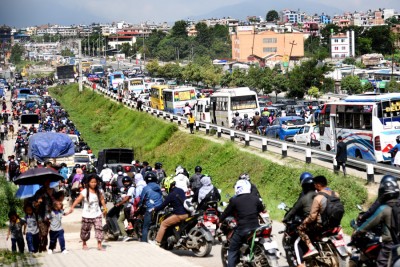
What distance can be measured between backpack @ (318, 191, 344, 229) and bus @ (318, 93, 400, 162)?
42.3 feet

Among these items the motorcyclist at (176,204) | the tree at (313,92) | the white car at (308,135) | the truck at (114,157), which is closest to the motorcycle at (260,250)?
the motorcyclist at (176,204)

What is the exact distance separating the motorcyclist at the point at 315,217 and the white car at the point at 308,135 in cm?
1830

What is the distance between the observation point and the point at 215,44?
167m

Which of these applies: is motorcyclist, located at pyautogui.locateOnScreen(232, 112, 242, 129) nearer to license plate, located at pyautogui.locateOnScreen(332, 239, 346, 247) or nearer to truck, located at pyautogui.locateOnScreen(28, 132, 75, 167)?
truck, located at pyautogui.locateOnScreen(28, 132, 75, 167)

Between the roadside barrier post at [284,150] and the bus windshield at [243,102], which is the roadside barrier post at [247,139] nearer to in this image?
the roadside barrier post at [284,150]

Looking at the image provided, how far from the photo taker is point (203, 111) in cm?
4541

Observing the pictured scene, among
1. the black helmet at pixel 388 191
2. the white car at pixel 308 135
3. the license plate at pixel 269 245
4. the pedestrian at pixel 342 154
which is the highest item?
the black helmet at pixel 388 191

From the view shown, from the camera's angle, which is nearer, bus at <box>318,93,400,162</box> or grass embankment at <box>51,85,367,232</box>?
grass embankment at <box>51,85,367,232</box>

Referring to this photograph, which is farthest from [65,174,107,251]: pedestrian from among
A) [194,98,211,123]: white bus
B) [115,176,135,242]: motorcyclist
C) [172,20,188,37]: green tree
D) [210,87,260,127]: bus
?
[172,20,188,37]: green tree

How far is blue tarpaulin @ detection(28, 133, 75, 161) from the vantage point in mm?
28672

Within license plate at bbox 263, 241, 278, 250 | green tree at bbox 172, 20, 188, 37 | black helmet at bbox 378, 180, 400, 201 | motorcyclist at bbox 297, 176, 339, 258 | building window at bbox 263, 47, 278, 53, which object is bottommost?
license plate at bbox 263, 241, 278, 250

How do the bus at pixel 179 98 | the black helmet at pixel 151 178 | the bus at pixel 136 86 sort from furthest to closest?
the bus at pixel 136 86 < the bus at pixel 179 98 < the black helmet at pixel 151 178

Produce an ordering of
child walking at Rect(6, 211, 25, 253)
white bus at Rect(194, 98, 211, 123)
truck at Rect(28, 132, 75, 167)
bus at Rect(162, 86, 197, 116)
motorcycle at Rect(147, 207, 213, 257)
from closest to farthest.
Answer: motorcycle at Rect(147, 207, 213, 257), child walking at Rect(6, 211, 25, 253), truck at Rect(28, 132, 75, 167), white bus at Rect(194, 98, 211, 123), bus at Rect(162, 86, 197, 116)

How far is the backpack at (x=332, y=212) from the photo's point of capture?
10195 mm
